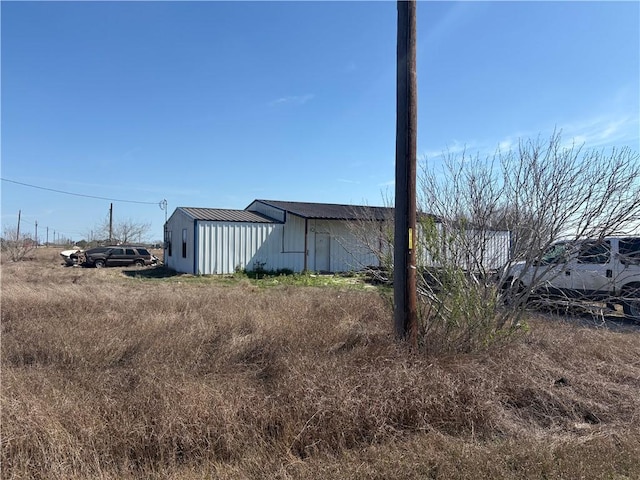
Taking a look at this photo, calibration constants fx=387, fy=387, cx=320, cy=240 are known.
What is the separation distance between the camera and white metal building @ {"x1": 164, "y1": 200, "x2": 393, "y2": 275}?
18.9 metres

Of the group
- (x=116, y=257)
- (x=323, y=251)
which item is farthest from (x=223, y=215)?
(x=116, y=257)

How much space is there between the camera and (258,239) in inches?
797

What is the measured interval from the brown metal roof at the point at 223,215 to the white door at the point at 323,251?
2.72m

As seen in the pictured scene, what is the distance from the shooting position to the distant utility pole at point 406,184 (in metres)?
4.68

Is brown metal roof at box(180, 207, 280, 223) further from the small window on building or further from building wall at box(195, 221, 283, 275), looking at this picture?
the small window on building

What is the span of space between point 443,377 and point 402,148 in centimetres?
266

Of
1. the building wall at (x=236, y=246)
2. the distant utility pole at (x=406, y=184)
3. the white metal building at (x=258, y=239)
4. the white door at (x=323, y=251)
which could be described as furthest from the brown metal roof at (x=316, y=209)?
the distant utility pole at (x=406, y=184)

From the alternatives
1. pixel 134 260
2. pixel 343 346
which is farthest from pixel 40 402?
pixel 134 260

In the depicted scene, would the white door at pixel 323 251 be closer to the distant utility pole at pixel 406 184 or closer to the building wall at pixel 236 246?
the building wall at pixel 236 246

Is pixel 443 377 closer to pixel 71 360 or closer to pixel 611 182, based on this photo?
pixel 611 182

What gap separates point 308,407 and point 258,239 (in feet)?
56.7

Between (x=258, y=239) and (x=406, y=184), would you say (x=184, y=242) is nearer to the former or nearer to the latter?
(x=258, y=239)

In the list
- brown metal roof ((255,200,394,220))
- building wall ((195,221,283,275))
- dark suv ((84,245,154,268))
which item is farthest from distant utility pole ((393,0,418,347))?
dark suv ((84,245,154,268))

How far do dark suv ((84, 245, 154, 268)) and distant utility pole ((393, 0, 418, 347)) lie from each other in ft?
77.2
